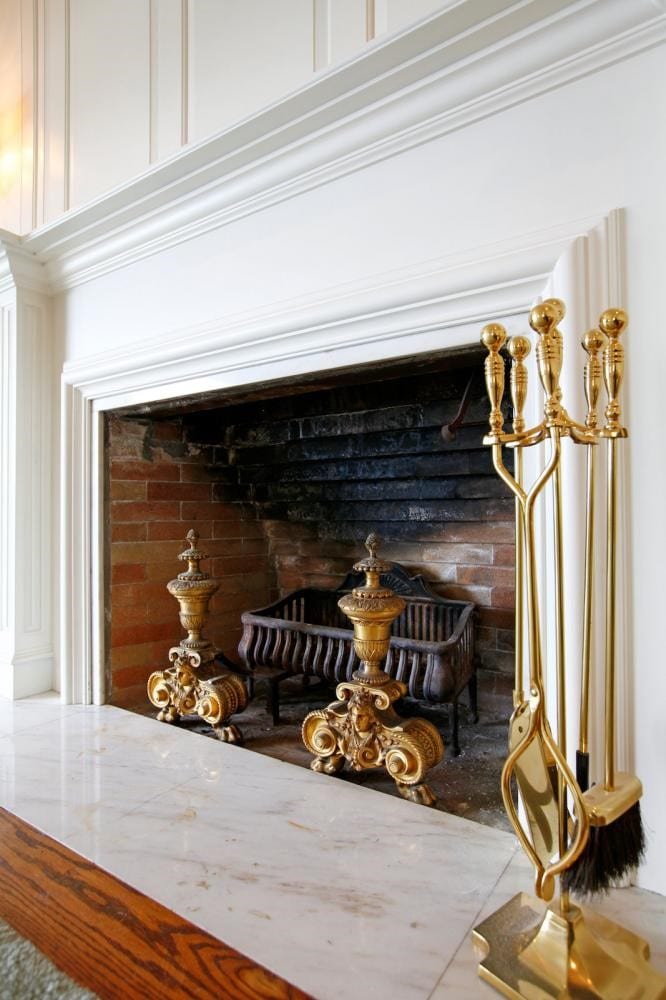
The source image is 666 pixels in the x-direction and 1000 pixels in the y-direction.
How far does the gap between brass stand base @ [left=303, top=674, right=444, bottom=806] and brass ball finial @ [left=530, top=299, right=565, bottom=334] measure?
0.91 metres

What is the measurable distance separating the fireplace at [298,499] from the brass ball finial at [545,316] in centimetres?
67

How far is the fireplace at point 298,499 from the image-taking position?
1.83m

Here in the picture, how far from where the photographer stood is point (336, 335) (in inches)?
53.8

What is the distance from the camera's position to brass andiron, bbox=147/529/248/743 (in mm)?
1716

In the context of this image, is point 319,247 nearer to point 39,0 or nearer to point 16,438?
point 16,438

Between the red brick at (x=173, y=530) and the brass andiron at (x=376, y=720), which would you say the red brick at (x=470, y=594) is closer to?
the brass andiron at (x=376, y=720)

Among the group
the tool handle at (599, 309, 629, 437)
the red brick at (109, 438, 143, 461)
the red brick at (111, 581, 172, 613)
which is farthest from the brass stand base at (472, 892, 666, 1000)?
the red brick at (109, 438, 143, 461)

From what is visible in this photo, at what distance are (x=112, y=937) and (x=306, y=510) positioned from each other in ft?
5.35

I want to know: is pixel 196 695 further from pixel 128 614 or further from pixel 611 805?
pixel 611 805

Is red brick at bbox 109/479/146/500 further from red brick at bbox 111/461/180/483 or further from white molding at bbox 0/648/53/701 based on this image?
white molding at bbox 0/648/53/701

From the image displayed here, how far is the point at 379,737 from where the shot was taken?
1.33m

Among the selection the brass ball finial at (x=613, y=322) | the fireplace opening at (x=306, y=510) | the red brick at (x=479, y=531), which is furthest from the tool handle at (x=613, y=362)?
the red brick at (x=479, y=531)

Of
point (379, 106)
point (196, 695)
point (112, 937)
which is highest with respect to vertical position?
point (379, 106)

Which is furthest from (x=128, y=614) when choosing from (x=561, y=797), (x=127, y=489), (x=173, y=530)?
(x=561, y=797)
